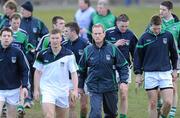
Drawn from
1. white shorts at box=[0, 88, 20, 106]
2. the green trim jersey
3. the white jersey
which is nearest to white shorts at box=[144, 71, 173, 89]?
the white jersey

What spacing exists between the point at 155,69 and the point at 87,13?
7.29 m

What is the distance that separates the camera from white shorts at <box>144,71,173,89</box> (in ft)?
45.5

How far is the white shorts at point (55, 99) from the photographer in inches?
500

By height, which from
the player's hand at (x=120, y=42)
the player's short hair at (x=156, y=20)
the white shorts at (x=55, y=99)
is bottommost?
the white shorts at (x=55, y=99)

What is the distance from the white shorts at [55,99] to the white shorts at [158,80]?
6.10 feet

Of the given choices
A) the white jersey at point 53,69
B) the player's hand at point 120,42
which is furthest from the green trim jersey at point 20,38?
the white jersey at point 53,69

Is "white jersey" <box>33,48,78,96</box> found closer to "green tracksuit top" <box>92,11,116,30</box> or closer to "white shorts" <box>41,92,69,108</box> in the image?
"white shorts" <box>41,92,69,108</box>

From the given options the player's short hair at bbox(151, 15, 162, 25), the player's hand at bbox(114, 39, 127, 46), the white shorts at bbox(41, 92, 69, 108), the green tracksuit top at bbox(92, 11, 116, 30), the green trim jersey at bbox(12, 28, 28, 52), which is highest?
the green tracksuit top at bbox(92, 11, 116, 30)

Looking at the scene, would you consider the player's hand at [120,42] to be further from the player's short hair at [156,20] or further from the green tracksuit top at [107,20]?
the green tracksuit top at [107,20]

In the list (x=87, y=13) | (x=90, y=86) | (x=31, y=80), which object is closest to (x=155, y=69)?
(x=90, y=86)

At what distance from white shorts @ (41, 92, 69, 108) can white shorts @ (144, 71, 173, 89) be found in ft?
6.10

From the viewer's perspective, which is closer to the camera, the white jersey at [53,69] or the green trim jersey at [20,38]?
the white jersey at [53,69]

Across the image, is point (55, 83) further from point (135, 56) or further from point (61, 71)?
point (135, 56)

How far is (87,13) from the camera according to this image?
20891 mm
